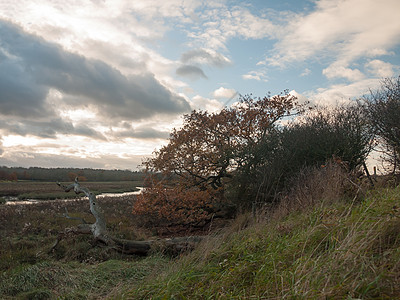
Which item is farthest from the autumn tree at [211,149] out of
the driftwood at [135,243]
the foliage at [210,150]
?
the driftwood at [135,243]

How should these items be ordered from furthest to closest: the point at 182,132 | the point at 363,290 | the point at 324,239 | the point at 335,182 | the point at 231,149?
the point at 182,132
the point at 231,149
the point at 335,182
the point at 324,239
the point at 363,290

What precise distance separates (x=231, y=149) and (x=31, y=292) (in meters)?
9.57

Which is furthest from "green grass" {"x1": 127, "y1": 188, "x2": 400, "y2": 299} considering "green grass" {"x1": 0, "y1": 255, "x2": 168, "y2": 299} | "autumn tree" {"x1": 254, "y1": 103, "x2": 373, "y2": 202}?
"autumn tree" {"x1": 254, "y1": 103, "x2": 373, "y2": 202}

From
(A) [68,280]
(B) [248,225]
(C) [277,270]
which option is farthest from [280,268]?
(B) [248,225]

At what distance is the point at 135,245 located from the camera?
8188 mm

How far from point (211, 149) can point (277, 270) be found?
10505 mm

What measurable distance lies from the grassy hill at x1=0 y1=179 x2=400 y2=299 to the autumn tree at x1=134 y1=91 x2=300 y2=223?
6.89 m

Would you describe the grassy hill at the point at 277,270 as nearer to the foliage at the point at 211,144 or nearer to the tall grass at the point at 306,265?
the tall grass at the point at 306,265

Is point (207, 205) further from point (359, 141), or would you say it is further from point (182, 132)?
point (359, 141)

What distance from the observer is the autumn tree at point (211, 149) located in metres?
13.1

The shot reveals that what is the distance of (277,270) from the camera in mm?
3498

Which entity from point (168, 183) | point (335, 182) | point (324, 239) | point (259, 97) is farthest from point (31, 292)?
point (259, 97)

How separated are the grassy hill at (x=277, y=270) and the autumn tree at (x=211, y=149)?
6.89 m

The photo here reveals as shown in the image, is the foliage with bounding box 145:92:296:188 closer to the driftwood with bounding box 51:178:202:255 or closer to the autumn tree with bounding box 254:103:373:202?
the autumn tree with bounding box 254:103:373:202
